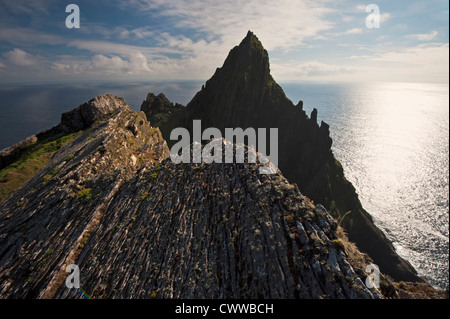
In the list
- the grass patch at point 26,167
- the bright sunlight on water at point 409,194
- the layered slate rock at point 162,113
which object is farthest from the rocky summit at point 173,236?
the layered slate rock at point 162,113

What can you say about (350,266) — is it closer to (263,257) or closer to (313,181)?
(263,257)

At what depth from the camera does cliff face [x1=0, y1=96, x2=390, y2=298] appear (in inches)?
333

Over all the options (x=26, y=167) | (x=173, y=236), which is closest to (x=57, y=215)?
(x=173, y=236)

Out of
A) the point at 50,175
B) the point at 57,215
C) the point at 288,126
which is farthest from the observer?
the point at 288,126

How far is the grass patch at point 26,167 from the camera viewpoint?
21359mm

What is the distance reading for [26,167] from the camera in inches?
947

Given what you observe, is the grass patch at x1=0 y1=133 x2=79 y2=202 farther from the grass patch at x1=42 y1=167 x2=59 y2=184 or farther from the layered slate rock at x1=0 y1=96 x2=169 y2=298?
the layered slate rock at x1=0 y1=96 x2=169 y2=298

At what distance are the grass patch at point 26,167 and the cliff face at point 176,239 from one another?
7.74m

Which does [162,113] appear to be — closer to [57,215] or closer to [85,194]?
[85,194]

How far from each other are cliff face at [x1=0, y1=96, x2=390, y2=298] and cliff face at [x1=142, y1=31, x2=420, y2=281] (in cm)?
7796

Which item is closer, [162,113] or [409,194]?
[409,194]

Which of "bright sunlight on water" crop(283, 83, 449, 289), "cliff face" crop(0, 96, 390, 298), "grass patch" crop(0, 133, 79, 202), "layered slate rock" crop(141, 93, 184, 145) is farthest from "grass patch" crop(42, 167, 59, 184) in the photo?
"layered slate rock" crop(141, 93, 184, 145)

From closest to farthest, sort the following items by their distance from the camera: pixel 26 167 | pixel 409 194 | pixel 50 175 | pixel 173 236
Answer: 1. pixel 173 236
2. pixel 50 175
3. pixel 26 167
4. pixel 409 194

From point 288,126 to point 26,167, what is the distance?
100363 mm
